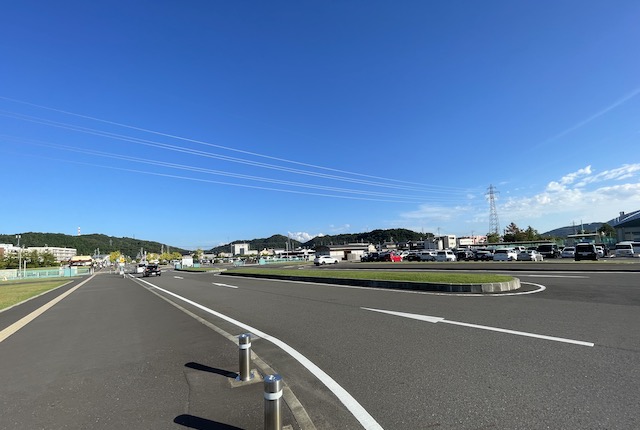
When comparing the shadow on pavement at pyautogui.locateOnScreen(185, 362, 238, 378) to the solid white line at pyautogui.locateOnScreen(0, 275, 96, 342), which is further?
the solid white line at pyautogui.locateOnScreen(0, 275, 96, 342)

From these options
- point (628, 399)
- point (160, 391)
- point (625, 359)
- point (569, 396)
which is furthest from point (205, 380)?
point (625, 359)

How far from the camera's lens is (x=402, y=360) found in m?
5.74

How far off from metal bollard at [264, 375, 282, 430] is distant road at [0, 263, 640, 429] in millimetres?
740

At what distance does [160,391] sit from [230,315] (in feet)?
21.2

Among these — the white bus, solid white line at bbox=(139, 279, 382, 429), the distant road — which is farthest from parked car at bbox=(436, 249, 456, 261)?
solid white line at bbox=(139, 279, 382, 429)

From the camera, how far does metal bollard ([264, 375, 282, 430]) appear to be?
3.25 meters

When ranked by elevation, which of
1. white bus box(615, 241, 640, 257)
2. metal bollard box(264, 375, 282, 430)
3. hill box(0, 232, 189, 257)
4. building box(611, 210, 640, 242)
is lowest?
white bus box(615, 241, 640, 257)

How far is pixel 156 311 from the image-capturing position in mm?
12750

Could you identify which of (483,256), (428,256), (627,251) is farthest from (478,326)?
(627,251)

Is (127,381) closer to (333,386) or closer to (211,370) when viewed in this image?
(211,370)

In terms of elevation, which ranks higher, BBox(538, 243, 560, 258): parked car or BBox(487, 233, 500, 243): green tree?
BBox(487, 233, 500, 243): green tree

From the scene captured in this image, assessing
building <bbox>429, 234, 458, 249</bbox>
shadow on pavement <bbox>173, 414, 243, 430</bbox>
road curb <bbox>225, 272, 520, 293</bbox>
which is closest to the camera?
shadow on pavement <bbox>173, 414, 243, 430</bbox>

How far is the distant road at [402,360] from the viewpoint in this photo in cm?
395

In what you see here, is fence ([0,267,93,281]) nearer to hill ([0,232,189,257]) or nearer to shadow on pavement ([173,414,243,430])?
shadow on pavement ([173,414,243,430])
